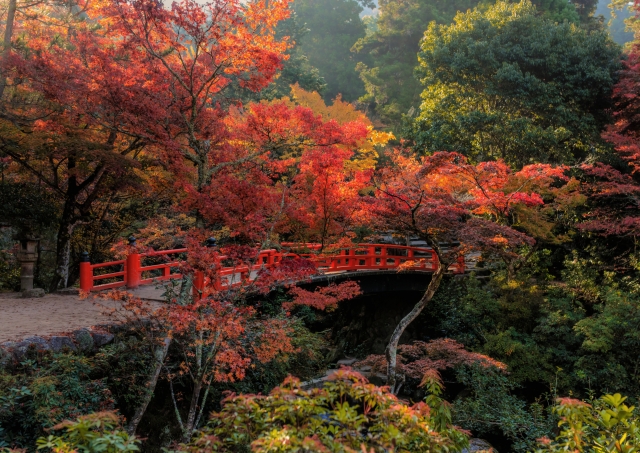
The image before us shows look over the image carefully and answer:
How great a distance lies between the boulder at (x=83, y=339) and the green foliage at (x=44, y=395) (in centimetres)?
30

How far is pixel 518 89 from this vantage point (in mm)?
17000

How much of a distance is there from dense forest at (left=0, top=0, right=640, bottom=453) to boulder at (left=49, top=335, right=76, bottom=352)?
Result: 0.04m

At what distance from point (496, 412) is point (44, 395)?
807 cm

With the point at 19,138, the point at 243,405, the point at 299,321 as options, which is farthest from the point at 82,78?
the point at 243,405

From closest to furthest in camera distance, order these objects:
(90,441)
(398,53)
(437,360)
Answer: (90,441), (437,360), (398,53)

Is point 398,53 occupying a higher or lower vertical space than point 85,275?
higher

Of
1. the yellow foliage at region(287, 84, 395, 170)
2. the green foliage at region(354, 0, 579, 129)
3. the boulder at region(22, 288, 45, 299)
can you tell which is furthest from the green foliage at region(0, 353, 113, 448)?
the green foliage at region(354, 0, 579, 129)

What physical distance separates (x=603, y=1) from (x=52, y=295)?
10131 cm

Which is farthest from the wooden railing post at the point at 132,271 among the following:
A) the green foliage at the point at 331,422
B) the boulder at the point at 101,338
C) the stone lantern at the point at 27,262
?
the green foliage at the point at 331,422

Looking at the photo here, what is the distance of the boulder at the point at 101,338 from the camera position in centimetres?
741

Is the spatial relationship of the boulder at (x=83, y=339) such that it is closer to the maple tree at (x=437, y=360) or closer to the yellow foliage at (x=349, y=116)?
the maple tree at (x=437, y=360)

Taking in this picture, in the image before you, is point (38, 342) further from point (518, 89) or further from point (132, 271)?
point (518, 89)

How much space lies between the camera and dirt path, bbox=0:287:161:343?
727cm

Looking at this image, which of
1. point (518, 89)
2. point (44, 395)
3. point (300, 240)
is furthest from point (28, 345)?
point (518, 89)
